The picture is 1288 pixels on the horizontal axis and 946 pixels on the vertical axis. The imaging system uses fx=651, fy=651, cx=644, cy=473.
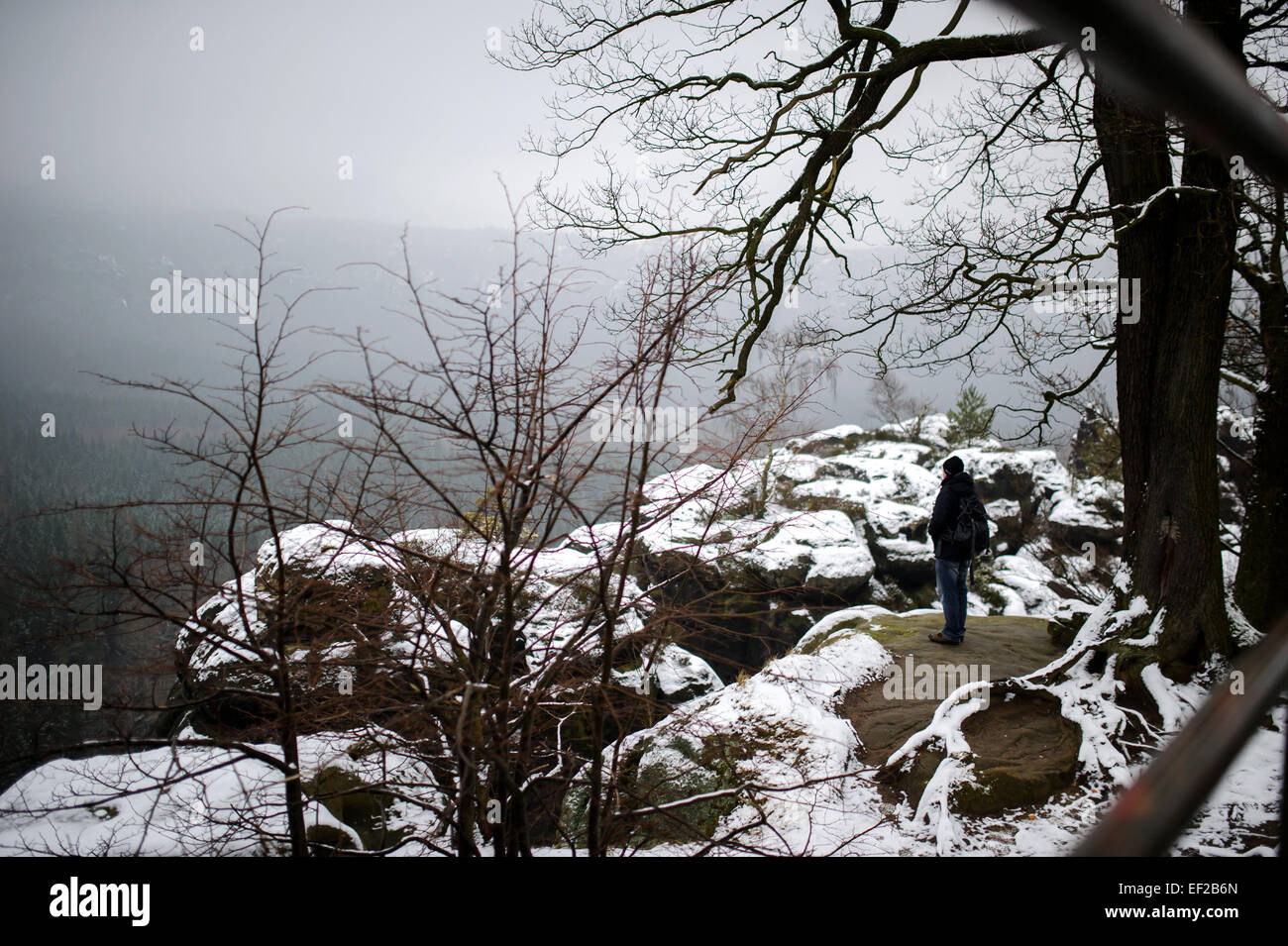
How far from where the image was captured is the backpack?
7.04 m

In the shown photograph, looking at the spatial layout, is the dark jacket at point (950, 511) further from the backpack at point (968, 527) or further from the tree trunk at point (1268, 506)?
the tree trunk at point (1268, 506)

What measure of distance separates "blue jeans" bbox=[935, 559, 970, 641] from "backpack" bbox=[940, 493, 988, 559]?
0.90ft

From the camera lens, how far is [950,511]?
277 inches

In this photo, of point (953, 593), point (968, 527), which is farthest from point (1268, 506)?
point (953, 593)

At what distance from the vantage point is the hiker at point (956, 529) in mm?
7051

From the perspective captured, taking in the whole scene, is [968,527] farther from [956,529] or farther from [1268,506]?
[1268,506]

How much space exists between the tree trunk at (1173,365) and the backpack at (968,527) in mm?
1457

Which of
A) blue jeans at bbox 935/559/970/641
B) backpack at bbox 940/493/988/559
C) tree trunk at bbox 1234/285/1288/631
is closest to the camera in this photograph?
tree trunk at bbox 1234/285/1288/631

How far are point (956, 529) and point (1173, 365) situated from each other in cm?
246

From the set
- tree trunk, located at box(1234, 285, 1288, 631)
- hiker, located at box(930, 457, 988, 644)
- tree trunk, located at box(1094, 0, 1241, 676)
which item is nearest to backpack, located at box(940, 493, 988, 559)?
hiker, located at box(930, 457, 988, 644)

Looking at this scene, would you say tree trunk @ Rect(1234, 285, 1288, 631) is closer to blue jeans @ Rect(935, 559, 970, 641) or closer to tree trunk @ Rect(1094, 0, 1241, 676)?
tree trunk @ Rect(1094, 0, 1241, 676)

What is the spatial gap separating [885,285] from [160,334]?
125523mm

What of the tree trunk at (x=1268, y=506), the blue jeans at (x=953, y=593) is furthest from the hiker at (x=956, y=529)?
the tree trunk at (x=1268, y=506)
